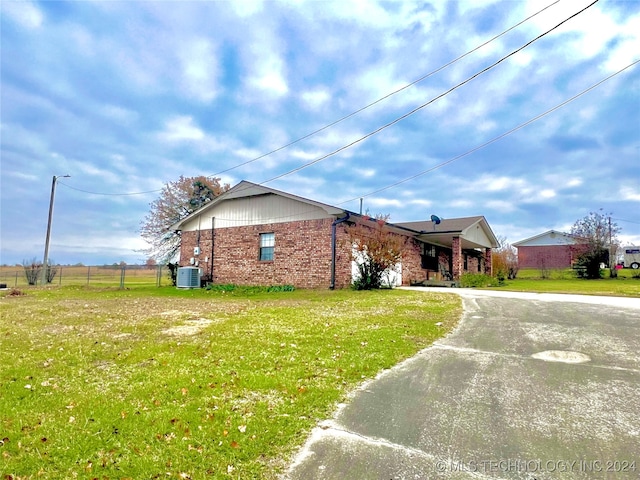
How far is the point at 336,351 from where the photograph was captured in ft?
17.7

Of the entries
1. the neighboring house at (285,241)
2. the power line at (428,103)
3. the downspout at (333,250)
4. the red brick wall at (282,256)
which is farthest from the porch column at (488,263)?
the power line at (428,103)

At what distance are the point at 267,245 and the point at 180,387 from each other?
14.3 metres

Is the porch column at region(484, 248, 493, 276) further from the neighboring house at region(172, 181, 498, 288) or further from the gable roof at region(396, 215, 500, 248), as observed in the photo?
the neighboring house at region(172, 181, 498, 288)

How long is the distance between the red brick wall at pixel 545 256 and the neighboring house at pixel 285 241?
25026 mm

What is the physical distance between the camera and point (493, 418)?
3.18m

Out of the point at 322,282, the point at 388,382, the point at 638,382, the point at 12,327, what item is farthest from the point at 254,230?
the point at 638,382

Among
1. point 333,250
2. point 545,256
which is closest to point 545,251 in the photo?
point 545,256

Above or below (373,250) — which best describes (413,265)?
below

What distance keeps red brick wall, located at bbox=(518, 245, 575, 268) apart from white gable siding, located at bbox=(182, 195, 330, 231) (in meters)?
35.1

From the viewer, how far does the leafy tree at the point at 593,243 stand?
2886cm

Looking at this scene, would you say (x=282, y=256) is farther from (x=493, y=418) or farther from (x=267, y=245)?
(x=493, y=418)

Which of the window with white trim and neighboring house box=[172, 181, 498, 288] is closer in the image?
neighboring house box=[172, 181, 498, 288]

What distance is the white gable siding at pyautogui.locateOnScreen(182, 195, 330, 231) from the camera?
55.6 ft

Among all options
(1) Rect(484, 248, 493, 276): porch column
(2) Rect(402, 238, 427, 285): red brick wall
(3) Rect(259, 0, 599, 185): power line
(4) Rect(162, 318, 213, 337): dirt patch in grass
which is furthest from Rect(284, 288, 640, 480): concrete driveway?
(1) Rect(484, 248, 493, 276): porch column
